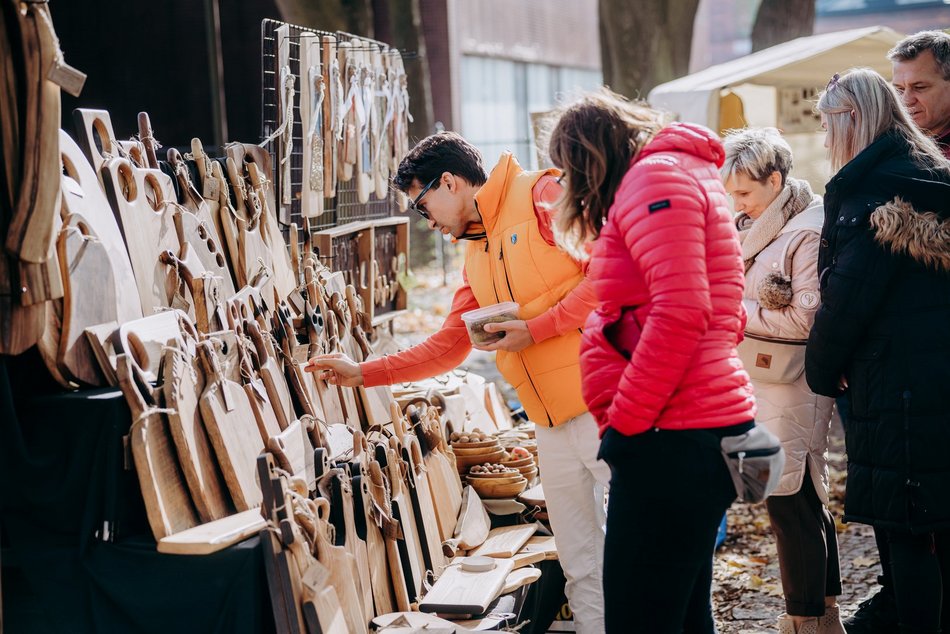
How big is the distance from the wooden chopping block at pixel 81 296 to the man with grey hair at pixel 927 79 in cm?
254

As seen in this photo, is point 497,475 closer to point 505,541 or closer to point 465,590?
point 505,541

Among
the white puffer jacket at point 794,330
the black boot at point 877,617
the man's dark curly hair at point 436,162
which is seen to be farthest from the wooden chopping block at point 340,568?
the black boot at point 877,617

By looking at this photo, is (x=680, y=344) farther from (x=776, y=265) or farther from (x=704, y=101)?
(x=704, y=101)

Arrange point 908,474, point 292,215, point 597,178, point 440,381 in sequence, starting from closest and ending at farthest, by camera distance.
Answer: point 597,178, point 908,474, point 292,215, point 440,381

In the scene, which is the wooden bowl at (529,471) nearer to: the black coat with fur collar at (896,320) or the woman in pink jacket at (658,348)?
the black coat with fur collar at (896,320)

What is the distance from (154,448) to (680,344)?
124cm

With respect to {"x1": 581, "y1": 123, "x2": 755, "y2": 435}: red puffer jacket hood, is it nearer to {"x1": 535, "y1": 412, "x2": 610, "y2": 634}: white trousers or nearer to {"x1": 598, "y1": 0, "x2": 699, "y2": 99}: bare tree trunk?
{"x1": 535, "y1": 412, "x2": 610, "y2": 634}: white trousers

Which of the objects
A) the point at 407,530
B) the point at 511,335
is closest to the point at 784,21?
the point at 511,335

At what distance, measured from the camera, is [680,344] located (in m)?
2.02

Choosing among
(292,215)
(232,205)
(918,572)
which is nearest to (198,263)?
(232,205)

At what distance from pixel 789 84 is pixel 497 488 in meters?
4.05

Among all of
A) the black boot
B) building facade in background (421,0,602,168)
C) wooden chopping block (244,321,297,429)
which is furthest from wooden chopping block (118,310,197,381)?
building facade in background (421,0,602,168)

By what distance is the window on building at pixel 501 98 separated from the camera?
678 inches

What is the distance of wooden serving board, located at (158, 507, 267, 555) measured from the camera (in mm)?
2287
